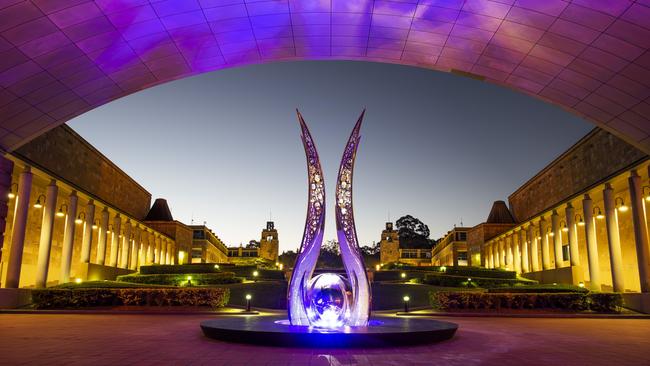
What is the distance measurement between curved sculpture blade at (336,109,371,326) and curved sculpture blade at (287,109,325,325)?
1.57 feet

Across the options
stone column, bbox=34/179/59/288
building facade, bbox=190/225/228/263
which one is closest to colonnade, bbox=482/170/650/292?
stone column, bbox=34/179/59/288

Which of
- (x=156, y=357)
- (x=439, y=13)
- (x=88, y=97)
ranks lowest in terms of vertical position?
(x=156, y=357)

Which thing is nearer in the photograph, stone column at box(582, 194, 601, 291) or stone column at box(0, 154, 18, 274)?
stone column at box(0, 154, 18, 274)

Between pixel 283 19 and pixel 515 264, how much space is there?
4285 centimetres

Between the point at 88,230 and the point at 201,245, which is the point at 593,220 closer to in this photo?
the point at 88,230

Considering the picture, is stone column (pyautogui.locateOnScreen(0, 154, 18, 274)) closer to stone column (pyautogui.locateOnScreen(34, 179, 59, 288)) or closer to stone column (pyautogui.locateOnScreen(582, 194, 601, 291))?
stone column (pyautogui.locateOnScreen(34, 179, 59, 288))

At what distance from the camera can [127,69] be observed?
1355 centimetres

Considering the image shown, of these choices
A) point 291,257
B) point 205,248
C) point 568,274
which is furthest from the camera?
point 291,257

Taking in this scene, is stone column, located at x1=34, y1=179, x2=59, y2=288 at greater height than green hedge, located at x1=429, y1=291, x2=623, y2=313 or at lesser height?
greater

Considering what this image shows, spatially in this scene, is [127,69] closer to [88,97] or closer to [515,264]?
[88,97]

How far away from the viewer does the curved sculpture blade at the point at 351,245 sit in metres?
12.2

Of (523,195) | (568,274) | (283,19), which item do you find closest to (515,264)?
(523,195)

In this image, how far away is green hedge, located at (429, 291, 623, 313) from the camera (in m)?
20.3

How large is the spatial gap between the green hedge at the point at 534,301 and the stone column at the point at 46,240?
62.9 feet
